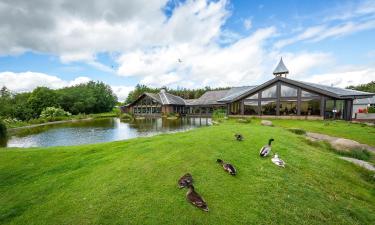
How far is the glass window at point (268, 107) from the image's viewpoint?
67.3 ft

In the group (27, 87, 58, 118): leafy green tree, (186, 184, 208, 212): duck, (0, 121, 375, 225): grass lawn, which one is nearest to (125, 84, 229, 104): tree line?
(27, 87, 58, 118): leafy green tree

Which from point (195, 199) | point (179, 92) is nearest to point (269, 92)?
point (195, 199)

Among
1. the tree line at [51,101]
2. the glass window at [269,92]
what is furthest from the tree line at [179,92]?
the glass window at [269,92]

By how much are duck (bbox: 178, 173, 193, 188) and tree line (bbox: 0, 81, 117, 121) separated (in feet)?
133

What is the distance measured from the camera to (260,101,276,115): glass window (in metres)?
20.5

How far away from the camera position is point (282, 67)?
23.6 m

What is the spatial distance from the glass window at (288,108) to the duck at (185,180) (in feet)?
62.6

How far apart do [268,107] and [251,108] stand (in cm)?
192

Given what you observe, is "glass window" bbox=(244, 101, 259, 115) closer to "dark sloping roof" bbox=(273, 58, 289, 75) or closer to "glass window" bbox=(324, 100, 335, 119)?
"dark sloping roof" bbox=(273, 58, 289, 75)

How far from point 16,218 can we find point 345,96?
74.8 ft

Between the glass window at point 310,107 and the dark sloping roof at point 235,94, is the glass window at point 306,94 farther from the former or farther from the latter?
the dark sloping roof at point 235,94

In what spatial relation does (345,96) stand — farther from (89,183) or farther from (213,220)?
(89,183)

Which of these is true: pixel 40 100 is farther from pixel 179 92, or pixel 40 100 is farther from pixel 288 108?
pixel 288 108

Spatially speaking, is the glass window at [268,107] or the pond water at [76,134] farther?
the glass window at [268,107]
